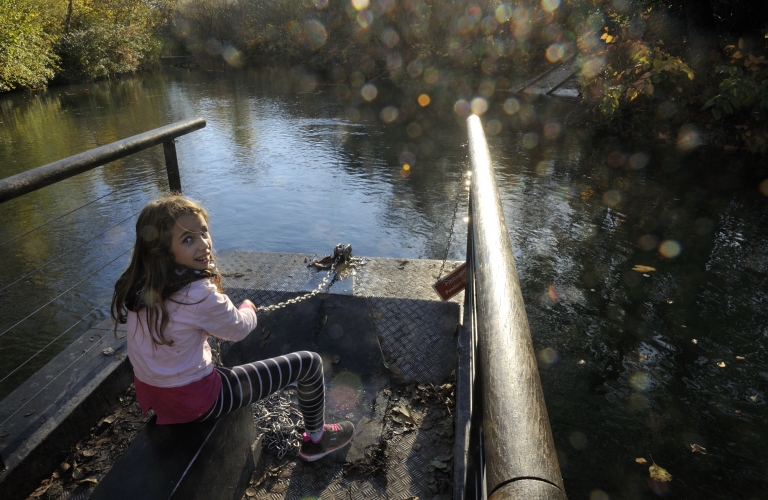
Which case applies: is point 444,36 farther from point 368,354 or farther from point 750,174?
point 368,354

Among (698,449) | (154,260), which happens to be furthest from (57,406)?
(698,449)

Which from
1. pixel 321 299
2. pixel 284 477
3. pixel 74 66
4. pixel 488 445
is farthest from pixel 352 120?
pixel 74 66

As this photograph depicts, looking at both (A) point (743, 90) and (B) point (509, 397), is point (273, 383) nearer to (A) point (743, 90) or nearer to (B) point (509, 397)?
(B) point (509, 397)

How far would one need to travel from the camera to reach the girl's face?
2.29m

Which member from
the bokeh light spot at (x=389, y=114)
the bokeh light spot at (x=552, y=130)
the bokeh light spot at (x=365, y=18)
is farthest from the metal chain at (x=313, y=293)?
the bokeh light spot at (x=365, y=18)

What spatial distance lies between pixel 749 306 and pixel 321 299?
436 centimetres

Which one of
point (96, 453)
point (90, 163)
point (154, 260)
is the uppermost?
point (90, 163)

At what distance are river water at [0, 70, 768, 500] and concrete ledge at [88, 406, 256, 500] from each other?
1147 mm

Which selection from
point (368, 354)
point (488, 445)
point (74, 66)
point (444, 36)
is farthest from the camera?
point (74, 66)

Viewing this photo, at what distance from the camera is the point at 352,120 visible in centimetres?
1525

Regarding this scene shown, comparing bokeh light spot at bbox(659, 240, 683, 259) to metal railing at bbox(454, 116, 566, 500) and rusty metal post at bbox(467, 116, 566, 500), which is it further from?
A: rusty metal post at bbox(467, 116, 566, 500)

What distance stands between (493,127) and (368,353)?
36.9 feet

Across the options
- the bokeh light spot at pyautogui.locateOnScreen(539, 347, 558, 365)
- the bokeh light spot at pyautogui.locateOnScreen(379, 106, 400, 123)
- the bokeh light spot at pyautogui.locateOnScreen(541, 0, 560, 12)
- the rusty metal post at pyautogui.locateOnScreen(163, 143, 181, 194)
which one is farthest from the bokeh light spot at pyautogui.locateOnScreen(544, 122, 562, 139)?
the bokeh light spot at pyautogui.locateOnScreen(541, 0, 560, 12)

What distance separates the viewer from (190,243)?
232 centimetres
